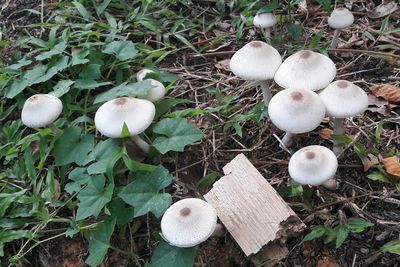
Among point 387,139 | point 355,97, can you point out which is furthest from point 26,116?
point 387,139

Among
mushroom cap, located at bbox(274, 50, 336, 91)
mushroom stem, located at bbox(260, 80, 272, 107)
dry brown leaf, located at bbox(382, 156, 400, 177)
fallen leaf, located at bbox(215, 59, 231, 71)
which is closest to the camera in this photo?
mushroom cap, located at bbox(274, 50, 336, 91)

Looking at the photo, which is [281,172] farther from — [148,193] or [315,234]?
[148,193]

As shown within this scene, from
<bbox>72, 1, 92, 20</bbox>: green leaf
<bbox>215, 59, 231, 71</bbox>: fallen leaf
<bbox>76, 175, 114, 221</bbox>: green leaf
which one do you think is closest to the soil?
<bbox>215, 59, 231, 71</bbox>: fallen leaf

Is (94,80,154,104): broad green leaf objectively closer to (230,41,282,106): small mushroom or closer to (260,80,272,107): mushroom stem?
(230,41,282,106): small mushroom

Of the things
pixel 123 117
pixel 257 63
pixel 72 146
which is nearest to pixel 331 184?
pixel 257 63

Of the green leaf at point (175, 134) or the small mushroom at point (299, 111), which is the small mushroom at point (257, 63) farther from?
the green leaf at point (175, 134)

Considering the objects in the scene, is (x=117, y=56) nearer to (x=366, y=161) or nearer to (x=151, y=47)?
(x=151, y=47)
